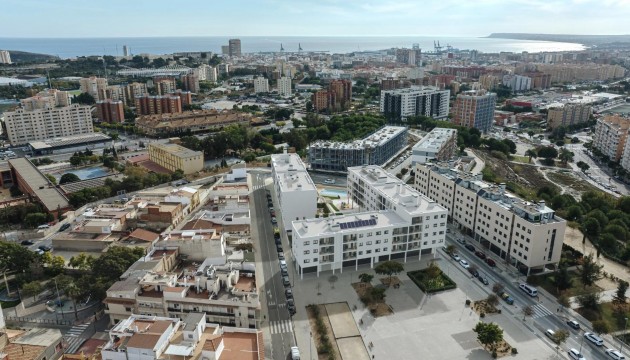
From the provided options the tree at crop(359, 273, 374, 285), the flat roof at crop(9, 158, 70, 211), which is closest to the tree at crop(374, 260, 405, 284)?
the tree at crop(359, 273, 374, 285)

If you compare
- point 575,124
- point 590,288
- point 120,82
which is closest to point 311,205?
point 590,288

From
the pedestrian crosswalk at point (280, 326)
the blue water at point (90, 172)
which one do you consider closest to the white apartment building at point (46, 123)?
the blue water at point (90, 172)

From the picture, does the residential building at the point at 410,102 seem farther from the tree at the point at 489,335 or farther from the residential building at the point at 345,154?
the tree at the point at 489,335

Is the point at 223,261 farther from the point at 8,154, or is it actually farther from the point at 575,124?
the point at 575,124

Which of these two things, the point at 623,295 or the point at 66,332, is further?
the point at 623,295

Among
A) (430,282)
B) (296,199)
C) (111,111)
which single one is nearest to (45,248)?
(296,199)

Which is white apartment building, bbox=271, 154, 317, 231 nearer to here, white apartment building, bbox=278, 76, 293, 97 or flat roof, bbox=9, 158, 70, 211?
flat roof, bbox=9, 158, 70, 211

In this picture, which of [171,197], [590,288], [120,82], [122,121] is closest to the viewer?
[590,288]
